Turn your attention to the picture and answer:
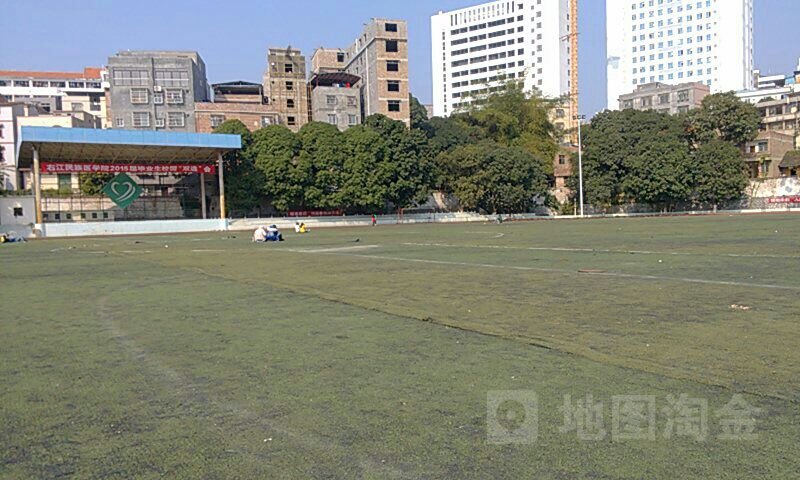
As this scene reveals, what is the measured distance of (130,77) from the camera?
212 feet

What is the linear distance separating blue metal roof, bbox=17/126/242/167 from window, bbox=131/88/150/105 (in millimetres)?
19568

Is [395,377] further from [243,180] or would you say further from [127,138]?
[243,180]

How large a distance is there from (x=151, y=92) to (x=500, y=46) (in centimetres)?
8199

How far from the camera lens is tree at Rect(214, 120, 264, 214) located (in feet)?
164

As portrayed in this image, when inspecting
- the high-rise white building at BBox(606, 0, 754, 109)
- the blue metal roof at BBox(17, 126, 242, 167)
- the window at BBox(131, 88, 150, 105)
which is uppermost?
the high-rise white building at BBox(606, 0, 754, 109)

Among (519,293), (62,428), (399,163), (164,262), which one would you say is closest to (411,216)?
(399,163)

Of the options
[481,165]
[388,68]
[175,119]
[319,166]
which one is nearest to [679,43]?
[388,68]

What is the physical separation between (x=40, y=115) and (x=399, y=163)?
43738mm

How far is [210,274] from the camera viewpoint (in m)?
11.7

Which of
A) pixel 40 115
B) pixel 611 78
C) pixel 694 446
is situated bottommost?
pixel 694 446

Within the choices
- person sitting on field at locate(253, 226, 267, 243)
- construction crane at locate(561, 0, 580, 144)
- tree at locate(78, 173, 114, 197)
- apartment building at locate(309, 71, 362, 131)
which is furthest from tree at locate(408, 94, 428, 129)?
construction crane at locate(561, 0, 580, 144)

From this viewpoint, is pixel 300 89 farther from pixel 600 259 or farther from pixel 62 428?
pixel 62 428

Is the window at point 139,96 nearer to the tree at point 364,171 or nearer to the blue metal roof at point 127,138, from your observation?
the tree at point 364,171

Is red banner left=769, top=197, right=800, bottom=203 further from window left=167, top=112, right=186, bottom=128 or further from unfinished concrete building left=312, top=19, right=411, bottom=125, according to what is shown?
window left=167, top=112, right=186, bottom=128
